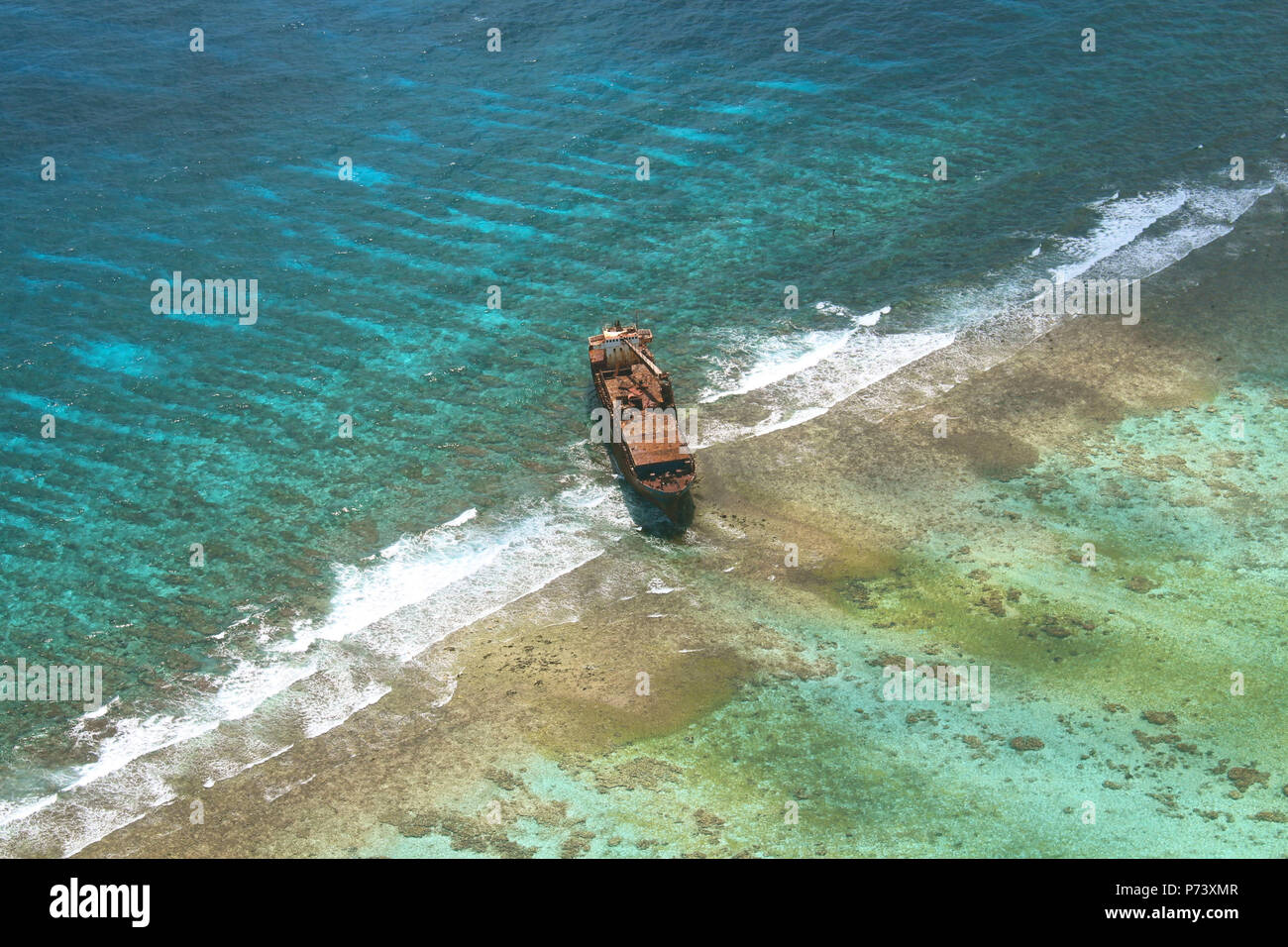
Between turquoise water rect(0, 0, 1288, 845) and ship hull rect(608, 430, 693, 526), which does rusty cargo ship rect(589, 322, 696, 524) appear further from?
turquoise water rect(0, 0, 1288, 845)

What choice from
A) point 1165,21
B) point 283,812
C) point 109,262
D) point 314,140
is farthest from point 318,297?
point 1165,21

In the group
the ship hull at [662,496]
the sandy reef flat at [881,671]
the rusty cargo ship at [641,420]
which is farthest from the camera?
the rusty cargo ship at [641,420]

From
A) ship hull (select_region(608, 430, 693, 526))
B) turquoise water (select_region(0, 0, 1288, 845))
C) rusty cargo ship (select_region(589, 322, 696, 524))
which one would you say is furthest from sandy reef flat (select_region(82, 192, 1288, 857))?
turquoise water (select_region(0, 0, 1288, 845))

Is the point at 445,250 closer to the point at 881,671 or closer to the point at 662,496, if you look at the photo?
the point at 662,496

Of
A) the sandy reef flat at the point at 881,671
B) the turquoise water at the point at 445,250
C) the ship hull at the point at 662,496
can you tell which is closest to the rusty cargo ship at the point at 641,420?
the ship hull at the point at 662,496

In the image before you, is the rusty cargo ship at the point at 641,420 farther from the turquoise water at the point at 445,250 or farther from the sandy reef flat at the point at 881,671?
the sandy reef flat at the point at 881,671

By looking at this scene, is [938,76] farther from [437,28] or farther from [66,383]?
[66,383]
